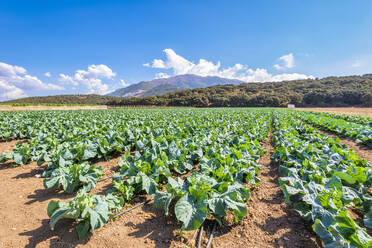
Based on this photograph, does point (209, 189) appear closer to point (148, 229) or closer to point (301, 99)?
point (148, 229)

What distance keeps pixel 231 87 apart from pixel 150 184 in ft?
333

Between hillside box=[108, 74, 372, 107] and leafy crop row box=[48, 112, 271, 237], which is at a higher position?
hillside box=[108, 74, 372, 107]

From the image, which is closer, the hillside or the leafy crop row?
the leafy crop row

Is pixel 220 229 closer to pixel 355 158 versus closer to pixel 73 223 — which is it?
pixel 73 223

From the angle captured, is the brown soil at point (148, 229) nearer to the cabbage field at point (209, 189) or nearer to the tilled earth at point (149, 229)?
the tilled earth at point (149, 229)

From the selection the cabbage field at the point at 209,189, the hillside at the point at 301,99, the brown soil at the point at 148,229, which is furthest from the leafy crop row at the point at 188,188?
the hillside at the point at 301,99

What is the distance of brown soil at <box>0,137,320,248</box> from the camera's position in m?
2.41

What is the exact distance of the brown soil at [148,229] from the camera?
2406mm

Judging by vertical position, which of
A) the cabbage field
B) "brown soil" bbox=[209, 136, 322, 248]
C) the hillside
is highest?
the hillside

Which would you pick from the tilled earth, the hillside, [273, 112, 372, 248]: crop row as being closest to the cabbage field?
[273, 112, 372, 248]: crop row

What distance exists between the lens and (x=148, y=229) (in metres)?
2.71

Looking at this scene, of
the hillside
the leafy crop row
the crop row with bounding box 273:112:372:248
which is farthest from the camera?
the hillside

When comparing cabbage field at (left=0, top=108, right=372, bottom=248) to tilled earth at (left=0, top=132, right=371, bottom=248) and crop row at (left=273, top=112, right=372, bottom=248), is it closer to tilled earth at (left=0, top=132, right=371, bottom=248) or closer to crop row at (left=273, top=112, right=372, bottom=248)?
crop row at (left=273, top=112, right=372, bottom=248)

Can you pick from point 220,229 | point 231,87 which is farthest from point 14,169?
point 231,87
